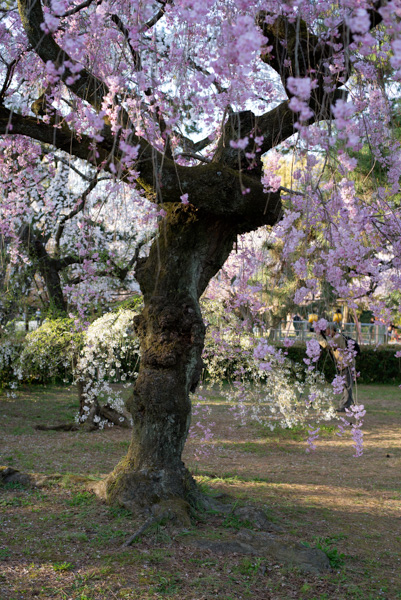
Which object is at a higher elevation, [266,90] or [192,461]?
[266,90]

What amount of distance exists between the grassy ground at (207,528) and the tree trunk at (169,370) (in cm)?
26

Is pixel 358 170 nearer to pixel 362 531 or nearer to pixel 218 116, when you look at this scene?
pixel 218 116

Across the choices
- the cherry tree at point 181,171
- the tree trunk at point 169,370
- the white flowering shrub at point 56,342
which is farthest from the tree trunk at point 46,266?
the tree trunk at point 169,370

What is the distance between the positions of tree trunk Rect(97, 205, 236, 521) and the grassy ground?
0.26m

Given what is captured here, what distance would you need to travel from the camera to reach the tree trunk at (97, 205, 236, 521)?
3910 millimetres

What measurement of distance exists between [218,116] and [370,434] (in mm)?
5935

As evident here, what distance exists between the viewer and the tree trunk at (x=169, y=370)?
12.8 ft

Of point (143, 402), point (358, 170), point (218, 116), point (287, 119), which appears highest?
point (358, 170)

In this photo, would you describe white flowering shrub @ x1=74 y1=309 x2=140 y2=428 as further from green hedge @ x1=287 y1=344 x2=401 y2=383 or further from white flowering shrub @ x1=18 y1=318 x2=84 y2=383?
green hedge @ x1=287 y1=344 x2=401 y2=383

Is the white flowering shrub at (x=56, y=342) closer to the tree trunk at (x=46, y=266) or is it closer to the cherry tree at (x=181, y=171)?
the tree trunk at (x=46, y=266)

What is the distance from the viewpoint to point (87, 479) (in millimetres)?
4719

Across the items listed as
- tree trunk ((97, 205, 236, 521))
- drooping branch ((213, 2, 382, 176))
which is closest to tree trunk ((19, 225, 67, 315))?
tree trunk ((97, 205, 236, 521))

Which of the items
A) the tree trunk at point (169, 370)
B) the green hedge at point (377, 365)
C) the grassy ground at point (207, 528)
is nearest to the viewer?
the grassy ground at point (207, 528)

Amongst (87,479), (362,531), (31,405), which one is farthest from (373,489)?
(31,405)
